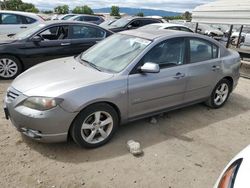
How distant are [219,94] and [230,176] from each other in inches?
142

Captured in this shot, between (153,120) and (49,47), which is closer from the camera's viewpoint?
(153,120)

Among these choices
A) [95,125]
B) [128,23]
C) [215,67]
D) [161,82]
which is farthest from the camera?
[128,23]

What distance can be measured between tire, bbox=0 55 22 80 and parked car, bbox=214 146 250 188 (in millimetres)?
5733

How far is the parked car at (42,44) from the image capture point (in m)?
6.38

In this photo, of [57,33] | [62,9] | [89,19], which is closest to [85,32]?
[57,33]

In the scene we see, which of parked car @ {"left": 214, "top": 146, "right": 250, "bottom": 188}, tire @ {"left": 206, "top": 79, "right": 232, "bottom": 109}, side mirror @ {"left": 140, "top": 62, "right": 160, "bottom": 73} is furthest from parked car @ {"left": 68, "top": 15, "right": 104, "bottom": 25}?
parked car @ {"left": 214, "top": 146, "right": 250, "bottom": 188}

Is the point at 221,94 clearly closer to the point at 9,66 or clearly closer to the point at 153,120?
the point at 153,120

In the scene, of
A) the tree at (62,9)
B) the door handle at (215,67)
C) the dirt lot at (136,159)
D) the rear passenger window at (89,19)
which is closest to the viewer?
the dirt lot at (136,159)

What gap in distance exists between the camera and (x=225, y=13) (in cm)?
996

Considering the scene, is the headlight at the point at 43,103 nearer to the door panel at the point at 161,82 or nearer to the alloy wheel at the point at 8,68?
the door panel at the point at 161,82

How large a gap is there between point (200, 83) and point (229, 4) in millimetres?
6874

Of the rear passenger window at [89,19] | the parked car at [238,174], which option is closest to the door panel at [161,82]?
the parked car at [238,174]

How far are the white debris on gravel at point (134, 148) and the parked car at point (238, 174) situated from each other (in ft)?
5.51

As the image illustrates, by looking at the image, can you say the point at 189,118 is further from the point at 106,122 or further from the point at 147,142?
the point at 106,122
